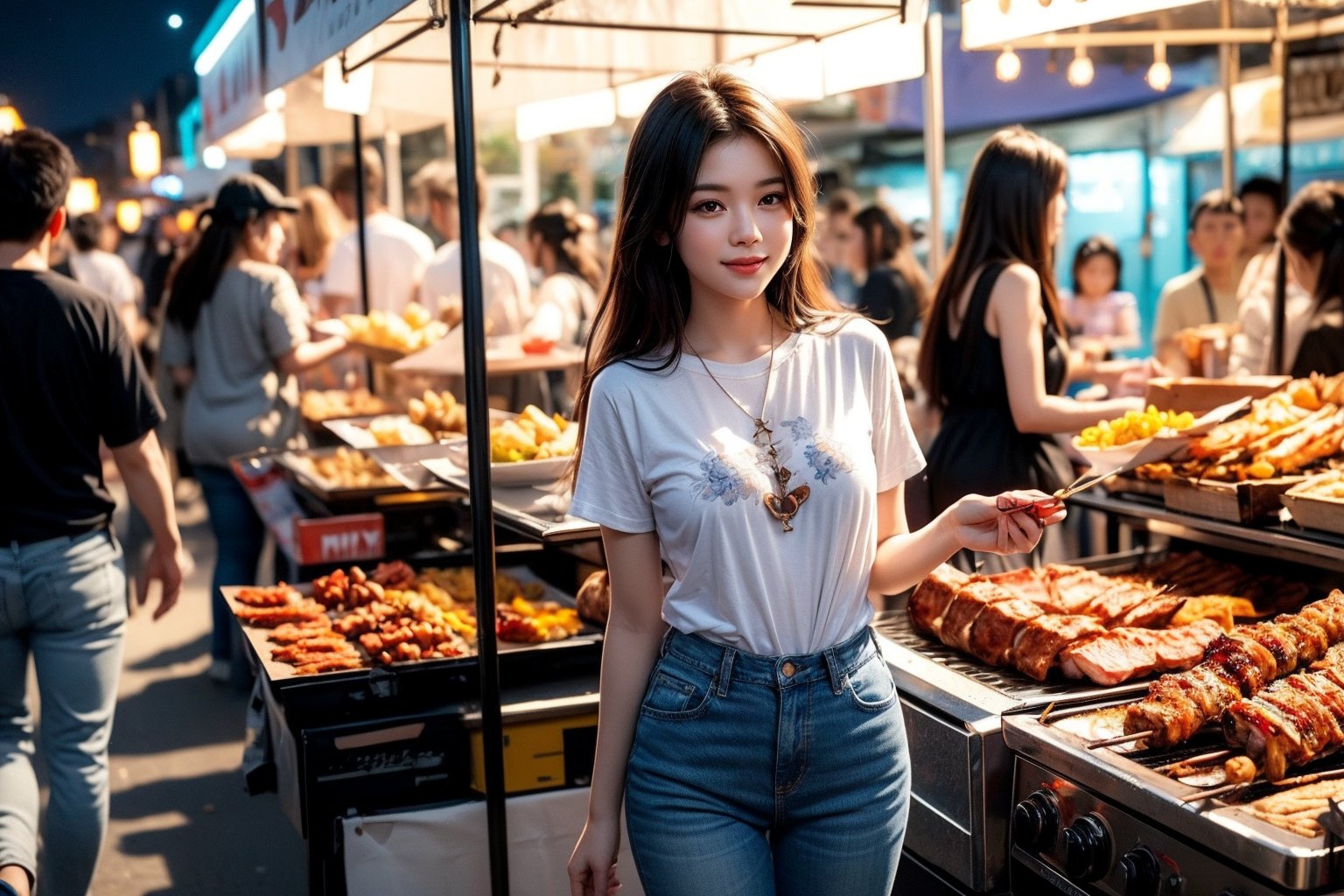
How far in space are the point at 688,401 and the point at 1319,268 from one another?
13.3 ft

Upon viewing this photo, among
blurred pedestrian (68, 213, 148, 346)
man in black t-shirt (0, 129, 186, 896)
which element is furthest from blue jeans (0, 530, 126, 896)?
blurred pedestrian (68, 213, 148, 346)

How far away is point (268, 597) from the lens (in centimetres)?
417

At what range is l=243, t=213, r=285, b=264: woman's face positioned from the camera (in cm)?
627

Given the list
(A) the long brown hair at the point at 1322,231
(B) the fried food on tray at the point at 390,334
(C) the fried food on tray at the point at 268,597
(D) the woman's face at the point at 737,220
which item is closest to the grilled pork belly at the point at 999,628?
(D) the woman's face at the point at 737,220

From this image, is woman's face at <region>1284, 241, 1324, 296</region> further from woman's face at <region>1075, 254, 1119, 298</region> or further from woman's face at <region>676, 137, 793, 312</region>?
woman's face at <region>676, 137, 793, 312</region>

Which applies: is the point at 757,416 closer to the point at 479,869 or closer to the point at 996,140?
the point at 479,869

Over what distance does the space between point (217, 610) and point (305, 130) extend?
3.42m

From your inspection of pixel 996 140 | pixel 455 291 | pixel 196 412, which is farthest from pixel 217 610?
pixel 996 140

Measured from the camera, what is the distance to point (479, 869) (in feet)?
11.3

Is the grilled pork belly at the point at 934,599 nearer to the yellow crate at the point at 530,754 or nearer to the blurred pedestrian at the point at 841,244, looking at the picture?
the yellow crate at the point at 530,754

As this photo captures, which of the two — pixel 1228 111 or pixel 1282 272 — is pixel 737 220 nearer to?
pixel 1282 272

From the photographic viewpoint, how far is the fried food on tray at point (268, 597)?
163 inches

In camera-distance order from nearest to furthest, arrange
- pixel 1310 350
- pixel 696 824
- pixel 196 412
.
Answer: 1. pixel 696 824
2. pixel 1310 350
3. pixel 196 412

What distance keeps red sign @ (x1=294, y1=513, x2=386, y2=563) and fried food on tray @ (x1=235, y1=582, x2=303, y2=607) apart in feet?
1.31
